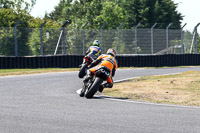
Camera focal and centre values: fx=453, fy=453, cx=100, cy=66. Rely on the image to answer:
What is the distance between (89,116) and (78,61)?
1600 cm

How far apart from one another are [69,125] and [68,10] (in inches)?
2920

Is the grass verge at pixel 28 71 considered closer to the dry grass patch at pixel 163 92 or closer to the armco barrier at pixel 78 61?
the armco barrier at pixel 78 61

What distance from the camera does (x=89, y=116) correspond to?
25.7 feet

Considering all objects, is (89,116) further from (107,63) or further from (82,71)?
(82,71)

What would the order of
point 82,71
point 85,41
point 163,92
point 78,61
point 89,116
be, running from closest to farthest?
1. point 89,116
2. point 163,92
3. point 82,71
4. point 78,61
5. point 85,41

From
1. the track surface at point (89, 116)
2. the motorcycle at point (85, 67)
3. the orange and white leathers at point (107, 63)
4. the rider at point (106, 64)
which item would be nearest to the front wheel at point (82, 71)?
the motorcycle at point (85, 67)

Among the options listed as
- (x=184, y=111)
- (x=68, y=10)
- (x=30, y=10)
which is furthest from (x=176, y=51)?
(x=68, y=10)

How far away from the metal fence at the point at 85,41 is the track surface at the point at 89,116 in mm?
12239

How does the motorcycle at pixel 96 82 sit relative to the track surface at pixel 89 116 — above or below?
above

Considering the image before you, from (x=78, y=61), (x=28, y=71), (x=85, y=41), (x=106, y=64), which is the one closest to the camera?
(x=106, y=64)

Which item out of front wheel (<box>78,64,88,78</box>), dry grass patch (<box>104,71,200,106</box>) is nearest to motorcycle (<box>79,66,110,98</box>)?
dry grass patch (<box>104,71,200,106</box>)

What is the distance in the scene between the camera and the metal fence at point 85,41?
75.3 feet

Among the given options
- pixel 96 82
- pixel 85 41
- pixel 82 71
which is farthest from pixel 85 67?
pixel 85 41

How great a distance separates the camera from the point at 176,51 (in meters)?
30.2
